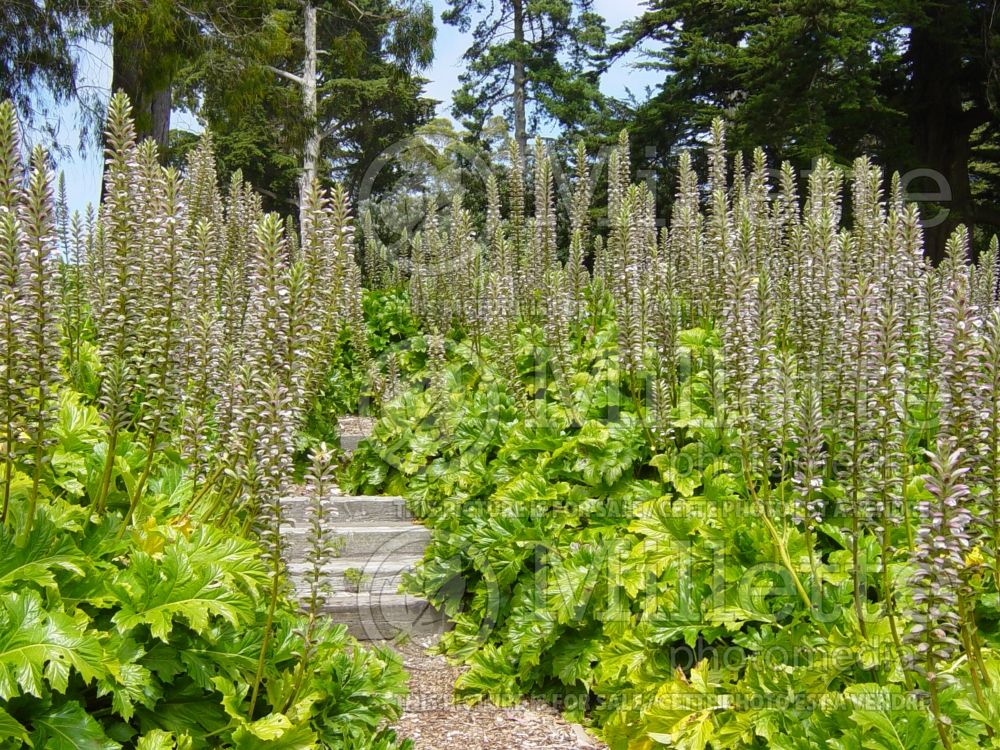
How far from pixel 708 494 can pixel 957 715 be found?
1863mm

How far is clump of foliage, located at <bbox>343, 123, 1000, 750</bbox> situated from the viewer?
264 cm

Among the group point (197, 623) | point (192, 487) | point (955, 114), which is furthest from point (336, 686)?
point (955, 114)

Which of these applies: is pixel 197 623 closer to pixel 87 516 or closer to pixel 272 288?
pixel 87 516

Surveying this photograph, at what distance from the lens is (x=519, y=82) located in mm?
26766

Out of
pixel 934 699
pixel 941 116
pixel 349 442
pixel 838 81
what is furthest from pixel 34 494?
pixel 941 116

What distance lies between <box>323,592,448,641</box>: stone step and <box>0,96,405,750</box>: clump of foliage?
1.60 metres

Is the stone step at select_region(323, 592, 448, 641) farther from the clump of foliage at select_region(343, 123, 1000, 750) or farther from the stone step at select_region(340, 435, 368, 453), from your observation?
the stone step at select_region(340, 435, 368, 453)

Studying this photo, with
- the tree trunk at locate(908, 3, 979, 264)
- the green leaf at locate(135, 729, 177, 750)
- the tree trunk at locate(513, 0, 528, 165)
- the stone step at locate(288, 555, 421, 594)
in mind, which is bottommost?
the stone step at locate(288, 555, 421, 594)

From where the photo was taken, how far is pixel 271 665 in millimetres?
3133

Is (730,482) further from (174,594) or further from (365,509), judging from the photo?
(365,509)

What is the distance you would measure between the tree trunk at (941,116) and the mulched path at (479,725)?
17.7m

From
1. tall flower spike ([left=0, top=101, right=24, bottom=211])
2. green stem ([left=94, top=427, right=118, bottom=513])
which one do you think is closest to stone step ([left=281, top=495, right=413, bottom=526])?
green stem ([left=94, top=427, right=118, bottom=513])

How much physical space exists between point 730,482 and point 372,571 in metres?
2.80

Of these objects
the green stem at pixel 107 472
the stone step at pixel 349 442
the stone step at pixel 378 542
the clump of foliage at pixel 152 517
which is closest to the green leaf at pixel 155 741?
the clump of foliage at pixel 152 517
